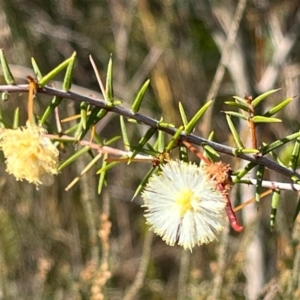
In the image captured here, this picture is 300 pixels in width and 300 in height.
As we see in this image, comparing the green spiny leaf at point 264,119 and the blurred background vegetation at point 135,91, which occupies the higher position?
the blurred background vegetation at point 135,91

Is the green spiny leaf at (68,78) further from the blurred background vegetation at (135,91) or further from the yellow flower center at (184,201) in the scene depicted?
the blurred background vegetation at (135,91)

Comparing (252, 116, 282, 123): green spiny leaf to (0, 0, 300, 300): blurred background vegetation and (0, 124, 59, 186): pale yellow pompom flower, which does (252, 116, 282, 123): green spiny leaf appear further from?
(0, 0, 300, 300): blurred background vegetation

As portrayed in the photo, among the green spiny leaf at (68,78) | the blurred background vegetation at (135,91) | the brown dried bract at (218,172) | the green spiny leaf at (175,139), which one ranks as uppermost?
the blurred background vegetation at (135,91)

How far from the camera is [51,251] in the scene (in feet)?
5.29

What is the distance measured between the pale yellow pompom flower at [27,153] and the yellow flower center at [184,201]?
9 cm

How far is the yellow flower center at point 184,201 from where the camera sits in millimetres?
402

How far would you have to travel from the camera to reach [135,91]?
162 cm

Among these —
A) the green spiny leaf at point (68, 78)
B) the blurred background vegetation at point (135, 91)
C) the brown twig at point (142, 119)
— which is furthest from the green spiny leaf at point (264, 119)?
the blurred background vegetation at point (135, 91)

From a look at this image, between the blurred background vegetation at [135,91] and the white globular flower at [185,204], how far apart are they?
67cm

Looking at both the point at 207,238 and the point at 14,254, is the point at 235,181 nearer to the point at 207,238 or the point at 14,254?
the point at 207,238

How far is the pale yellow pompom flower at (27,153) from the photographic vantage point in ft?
1.34

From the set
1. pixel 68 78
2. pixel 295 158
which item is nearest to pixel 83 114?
pixel 68 78

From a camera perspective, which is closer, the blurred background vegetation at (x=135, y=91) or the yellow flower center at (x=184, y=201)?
the yellow flower center at (x=184, y=201)

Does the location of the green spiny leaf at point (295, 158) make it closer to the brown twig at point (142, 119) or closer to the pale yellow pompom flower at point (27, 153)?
the brown twig at point (142, 119)
